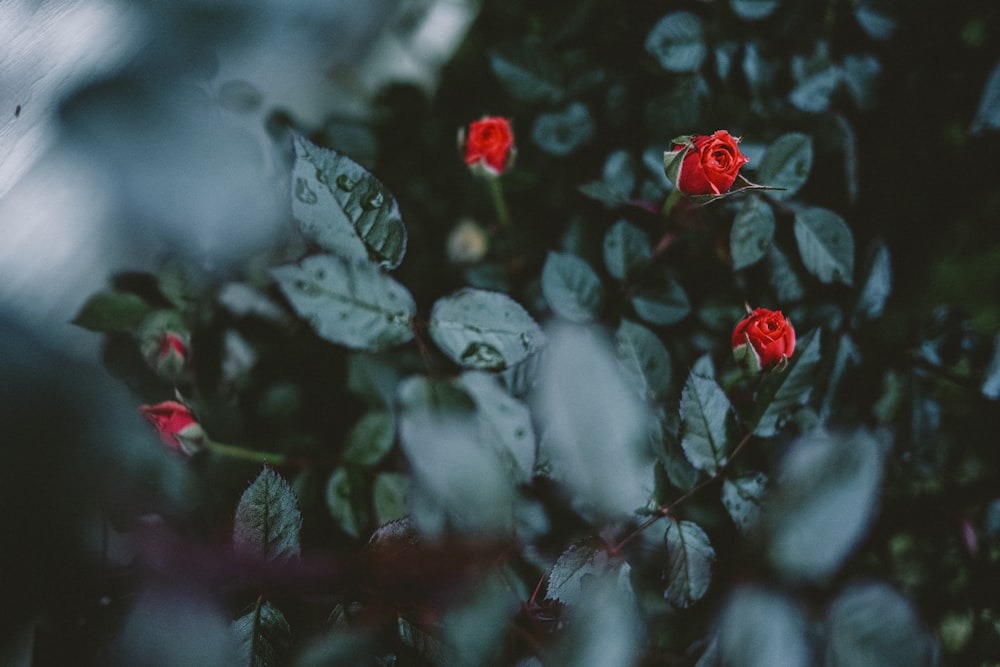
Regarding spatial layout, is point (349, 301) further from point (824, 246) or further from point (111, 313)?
point (824, 246)

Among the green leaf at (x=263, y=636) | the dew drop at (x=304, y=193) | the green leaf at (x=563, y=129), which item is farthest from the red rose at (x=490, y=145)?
the green leaf at (x=263, y=636)

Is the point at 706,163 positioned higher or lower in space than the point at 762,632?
higher

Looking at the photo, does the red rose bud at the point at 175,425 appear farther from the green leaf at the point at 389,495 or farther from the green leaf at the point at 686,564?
the green leaf at the point at 686,564

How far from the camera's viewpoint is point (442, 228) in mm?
735

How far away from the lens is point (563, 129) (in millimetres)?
642

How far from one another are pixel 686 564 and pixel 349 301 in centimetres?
30

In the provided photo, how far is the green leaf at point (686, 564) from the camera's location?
1.39 feet

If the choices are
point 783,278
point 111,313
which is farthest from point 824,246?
point 111,313

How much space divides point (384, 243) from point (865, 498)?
0.37 meters

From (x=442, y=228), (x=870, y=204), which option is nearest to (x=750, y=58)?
(x=870, y=204)

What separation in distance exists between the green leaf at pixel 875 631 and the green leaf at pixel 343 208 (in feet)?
1.28

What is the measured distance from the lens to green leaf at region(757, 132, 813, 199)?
1.72 feet

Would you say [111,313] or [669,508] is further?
[111,313]

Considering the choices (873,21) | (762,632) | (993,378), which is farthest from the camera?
(873,21)
